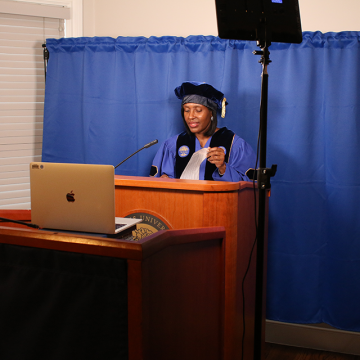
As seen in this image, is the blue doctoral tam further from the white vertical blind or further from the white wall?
the white vertical blind

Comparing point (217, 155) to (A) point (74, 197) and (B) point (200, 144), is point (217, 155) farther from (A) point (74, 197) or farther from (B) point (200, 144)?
(A) point (74, 197)

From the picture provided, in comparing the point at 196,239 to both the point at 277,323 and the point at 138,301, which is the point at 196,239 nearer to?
the point at 138,301

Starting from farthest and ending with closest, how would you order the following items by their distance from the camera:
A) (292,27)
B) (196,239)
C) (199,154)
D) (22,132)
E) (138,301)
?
1. (22,132)
2. (199,154)
3. (292,27)
4. (196,239)
5. (138,301)

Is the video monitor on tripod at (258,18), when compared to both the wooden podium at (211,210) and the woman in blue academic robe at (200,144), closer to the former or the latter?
the wooden podium at (211,210)

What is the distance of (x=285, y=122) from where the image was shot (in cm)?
244


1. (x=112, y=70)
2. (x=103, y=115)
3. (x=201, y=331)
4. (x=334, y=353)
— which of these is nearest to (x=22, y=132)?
(x=103, y=115)

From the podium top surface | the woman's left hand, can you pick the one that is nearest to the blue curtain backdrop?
the woman's left hand

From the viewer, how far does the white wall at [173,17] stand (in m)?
2.47

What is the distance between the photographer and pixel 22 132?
300cm

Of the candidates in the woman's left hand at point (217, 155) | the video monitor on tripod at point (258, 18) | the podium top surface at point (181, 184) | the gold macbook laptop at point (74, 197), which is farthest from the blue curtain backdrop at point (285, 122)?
the gold macbook laptop at point (74, 197)

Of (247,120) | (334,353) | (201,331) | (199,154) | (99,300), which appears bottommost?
(334,353)

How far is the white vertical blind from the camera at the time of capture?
9.57 ft

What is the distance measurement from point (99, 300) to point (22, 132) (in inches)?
96.9

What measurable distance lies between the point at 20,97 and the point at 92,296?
252cm
